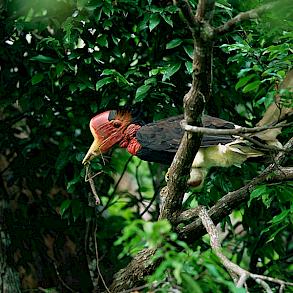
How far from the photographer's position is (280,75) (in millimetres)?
2650

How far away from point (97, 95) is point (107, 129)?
36 centimetres

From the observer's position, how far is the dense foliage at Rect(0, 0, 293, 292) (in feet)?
10.3

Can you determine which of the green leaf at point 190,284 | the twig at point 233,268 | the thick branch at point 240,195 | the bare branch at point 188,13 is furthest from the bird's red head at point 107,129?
the green leaf at point 190,284

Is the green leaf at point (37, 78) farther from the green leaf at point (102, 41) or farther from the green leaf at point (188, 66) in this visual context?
the green leaf at point (188, 66)

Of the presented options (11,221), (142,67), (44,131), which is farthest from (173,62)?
(11,221)

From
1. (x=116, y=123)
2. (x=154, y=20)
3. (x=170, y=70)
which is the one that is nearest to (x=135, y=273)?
(x=116, y=123)

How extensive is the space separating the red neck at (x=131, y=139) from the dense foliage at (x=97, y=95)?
5.6 inches

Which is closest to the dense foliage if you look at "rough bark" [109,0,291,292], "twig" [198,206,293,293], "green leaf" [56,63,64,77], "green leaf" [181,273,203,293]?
"green leaf" [56,63,64,77]

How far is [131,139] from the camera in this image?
3281mm

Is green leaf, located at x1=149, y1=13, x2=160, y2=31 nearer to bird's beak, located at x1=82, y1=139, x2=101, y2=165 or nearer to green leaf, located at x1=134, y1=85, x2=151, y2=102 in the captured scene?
green leaf, located at x1=134, y1=85, x2=151, y2=102

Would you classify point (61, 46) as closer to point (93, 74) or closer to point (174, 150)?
point (93, 74)

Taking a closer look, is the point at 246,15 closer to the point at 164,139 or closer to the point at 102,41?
the point at 164,139

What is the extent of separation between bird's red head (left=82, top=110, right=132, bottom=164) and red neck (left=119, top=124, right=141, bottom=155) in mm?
18

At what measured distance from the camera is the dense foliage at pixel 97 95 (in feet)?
10.3
